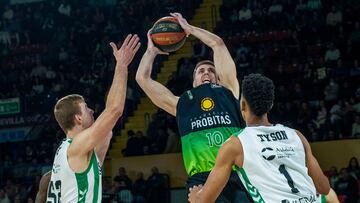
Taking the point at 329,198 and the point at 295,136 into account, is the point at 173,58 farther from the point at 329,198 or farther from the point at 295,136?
the point at 295,136

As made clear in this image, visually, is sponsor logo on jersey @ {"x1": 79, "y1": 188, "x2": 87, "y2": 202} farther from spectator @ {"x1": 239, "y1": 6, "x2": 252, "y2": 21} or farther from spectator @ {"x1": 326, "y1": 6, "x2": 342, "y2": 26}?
spectator @ {"x1": 239, "y1": 6, "x2": 252, "y2": 21}

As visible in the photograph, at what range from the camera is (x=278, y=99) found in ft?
51.2

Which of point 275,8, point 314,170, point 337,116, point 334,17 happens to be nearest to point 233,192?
point 314,170

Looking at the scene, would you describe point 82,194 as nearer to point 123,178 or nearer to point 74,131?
point 74,131

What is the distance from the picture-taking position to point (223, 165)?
13.6 feet

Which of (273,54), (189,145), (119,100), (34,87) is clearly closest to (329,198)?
(189,145)

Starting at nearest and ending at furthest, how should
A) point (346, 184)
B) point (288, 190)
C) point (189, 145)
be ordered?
point (288, 190)
point (189, 145)
point (346, 184)

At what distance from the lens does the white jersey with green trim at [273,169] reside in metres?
4.12

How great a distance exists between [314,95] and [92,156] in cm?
1091

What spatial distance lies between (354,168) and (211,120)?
24.8 feet

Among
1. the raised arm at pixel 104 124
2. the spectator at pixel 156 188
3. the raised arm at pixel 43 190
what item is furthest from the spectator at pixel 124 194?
the raised arm at pixel 104 124

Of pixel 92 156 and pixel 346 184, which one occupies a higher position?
pixel 92 156

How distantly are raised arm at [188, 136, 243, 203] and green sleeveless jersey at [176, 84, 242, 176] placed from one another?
186 cm

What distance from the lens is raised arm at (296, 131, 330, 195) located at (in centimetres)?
437
